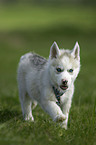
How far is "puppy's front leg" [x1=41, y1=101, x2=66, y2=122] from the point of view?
4075mm

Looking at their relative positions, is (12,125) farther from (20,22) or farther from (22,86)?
(20,22)

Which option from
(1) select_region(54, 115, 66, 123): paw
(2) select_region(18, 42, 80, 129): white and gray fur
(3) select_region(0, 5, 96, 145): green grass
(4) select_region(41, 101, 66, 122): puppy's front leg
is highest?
(3) select_region(0, 5, 96, 145): green grass

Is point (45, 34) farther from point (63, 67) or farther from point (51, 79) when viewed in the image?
point (63, 67)

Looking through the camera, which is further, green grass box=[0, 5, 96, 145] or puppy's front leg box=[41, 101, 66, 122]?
green grass box=[0, 5, 96, 145]

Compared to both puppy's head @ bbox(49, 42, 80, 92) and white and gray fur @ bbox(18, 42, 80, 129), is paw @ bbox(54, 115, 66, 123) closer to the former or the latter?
white and gray fur @ bbox(18, 42, 80, 129)

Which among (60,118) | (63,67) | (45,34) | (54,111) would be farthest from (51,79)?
(45,34)

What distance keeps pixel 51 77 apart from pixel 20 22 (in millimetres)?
38779

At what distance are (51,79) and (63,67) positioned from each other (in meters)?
0.39

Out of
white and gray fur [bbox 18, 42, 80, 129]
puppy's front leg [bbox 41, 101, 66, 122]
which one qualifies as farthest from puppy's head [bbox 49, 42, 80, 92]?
puppy's front leg [bbox 41, 101, 66, 122]

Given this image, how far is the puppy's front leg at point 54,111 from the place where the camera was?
4.07 metres

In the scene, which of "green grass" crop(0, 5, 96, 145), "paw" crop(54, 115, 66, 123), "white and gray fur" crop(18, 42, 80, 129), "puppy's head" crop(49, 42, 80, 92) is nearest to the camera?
"paw" crop(54, 115, 66, 123)

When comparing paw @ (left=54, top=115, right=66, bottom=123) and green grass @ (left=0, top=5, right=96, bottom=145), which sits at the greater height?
green grass @ (left=0, top=5, right=96, bottom=145)

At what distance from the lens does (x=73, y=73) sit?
446cm

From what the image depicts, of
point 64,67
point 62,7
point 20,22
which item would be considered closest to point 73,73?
point 64,67
